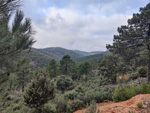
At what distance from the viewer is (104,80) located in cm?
1462

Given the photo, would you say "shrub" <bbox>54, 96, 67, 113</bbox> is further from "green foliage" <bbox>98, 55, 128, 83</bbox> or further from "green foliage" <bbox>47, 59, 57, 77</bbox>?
"green foliage" <bbox>47, 59, 57, 77</bbox>

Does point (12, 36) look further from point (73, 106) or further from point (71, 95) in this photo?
point (71, 95)

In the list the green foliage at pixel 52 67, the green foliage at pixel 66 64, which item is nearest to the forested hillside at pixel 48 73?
the green foliage at pixel 66 64

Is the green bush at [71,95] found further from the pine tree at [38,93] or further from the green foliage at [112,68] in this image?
the green foliage at [112,68]

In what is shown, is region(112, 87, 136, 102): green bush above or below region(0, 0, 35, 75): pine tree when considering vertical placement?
below

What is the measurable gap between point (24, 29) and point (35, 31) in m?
0.32

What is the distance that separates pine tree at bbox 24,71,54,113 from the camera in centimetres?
648

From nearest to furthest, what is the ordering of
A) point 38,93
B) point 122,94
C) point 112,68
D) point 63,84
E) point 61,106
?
point 38,93, point 122,94, point 61,106, point 112,68, point 63,84

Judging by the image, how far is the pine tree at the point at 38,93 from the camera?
6480mm

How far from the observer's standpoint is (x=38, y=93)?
252 inches

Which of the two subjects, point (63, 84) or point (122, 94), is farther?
point (63, 84)

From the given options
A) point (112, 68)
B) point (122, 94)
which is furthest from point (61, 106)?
point (112, 68)

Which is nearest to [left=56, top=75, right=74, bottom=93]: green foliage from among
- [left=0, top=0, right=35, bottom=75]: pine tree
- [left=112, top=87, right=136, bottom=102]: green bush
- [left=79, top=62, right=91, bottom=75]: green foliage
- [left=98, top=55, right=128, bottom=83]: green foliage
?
[left=98, top=55, right=128, bottom=83]: green foliage

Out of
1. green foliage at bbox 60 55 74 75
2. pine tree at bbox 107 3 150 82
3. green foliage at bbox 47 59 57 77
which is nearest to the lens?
pine tree at bbox 107 3 150 82
